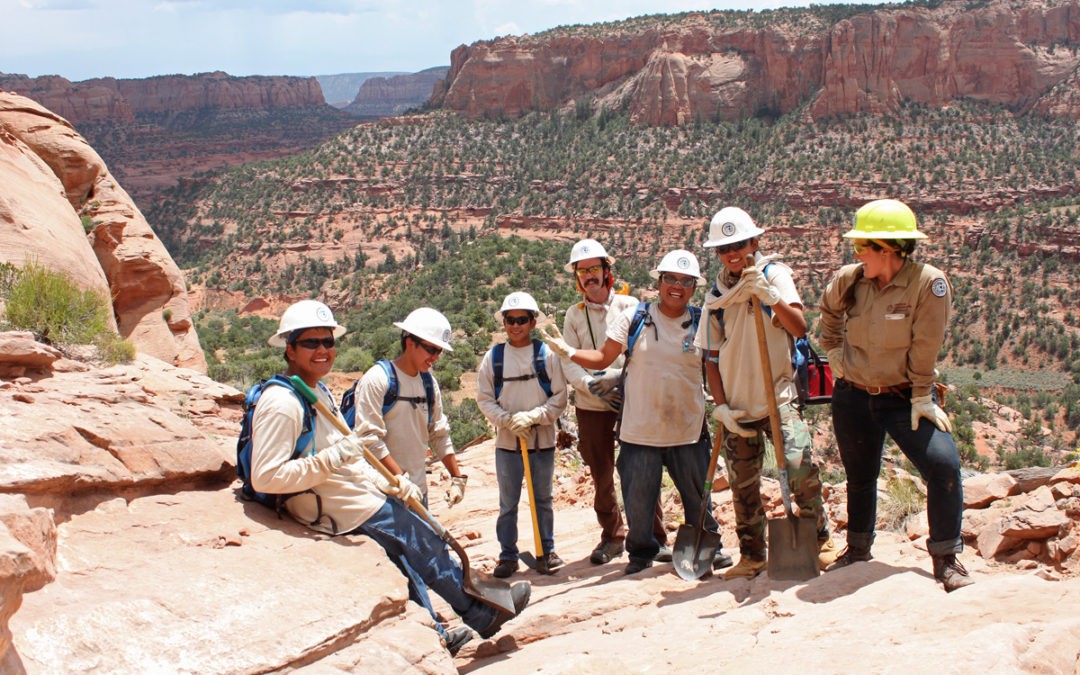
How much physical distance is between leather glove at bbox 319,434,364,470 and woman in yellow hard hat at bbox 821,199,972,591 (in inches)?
97.1

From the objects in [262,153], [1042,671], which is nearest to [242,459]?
[1042,671]

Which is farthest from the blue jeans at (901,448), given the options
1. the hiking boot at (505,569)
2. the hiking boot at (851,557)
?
the hiking boot at (505,569)

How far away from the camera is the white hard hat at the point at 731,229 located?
4.68 meters

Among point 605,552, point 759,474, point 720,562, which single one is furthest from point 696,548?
point 605,552

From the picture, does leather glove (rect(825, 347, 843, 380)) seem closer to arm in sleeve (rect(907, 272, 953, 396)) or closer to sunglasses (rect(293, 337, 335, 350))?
arm in sleeve (rect(907, 272, 953, 396))

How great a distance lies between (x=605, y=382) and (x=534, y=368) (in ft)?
1.63

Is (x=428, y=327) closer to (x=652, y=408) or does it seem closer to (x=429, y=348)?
(x=429, y=348)

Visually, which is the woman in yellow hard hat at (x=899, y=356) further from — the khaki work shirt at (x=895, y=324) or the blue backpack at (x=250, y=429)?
the blue backpack at (x=250, y=429)

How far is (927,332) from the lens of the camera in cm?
409

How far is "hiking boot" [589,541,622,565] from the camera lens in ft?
19.8

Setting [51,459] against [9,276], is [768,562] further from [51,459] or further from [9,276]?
[9,276]

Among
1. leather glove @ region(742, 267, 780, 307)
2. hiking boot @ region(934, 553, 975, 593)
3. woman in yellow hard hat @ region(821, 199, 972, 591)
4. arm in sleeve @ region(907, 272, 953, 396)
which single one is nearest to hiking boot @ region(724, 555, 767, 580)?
woman in yellow hard hat @ region(821, 199, 972, 591)

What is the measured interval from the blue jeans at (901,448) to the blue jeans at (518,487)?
6.76ft

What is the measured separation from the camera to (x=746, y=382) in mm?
4770
